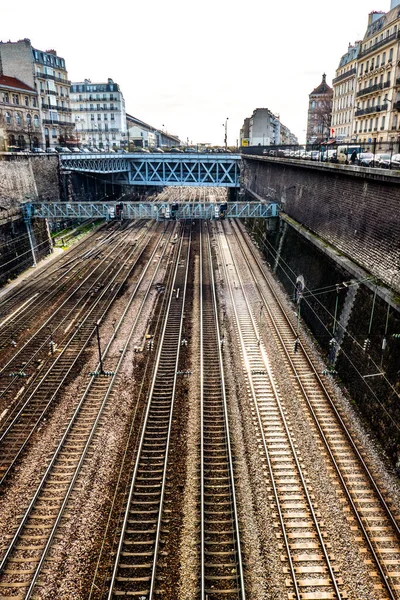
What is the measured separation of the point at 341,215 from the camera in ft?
71.9

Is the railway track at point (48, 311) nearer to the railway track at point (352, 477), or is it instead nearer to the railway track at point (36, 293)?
the railway track at point (36, 293)

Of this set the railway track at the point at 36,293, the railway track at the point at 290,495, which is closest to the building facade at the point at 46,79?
the railway track at the point at 36,293

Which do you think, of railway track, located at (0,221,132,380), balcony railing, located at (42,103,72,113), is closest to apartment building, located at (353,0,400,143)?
railway track, located at (0,221,132,380)

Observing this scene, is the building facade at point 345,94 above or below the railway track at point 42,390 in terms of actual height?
above

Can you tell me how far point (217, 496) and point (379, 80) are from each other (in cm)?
4563

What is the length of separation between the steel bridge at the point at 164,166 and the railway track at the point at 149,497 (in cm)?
3415

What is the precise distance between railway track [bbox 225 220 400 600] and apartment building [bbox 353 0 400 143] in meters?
28.5

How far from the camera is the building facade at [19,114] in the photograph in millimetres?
55594

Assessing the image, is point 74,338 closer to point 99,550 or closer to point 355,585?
point 99,550

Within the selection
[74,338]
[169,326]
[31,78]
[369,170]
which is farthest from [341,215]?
[31,78]

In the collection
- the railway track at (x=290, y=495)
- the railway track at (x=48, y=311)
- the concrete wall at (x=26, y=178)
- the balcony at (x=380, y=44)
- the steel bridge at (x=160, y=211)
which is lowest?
the railway track at (x=290, y=495)

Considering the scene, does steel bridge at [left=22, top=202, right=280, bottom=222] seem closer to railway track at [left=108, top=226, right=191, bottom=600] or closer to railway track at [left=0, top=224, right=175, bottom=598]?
railway track at [left=108, top=226, right=191, bottom=600]

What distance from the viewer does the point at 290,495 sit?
41.2ft

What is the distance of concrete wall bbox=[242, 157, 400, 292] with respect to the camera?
16.5 metres
